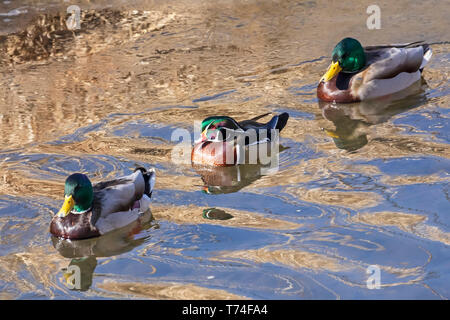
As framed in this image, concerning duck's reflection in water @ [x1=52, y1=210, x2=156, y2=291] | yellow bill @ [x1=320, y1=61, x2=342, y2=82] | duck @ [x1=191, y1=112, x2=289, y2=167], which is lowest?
duck's reflection in water @ [x1=52, y1=210, x2=156, y2=291]

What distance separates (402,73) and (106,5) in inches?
202

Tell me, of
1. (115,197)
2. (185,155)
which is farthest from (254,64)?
(115,197)

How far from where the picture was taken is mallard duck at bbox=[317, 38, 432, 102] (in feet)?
34.9

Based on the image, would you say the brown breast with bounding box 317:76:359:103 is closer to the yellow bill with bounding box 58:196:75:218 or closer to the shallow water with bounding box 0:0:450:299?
the shallow water with bounding box 0:0:450:299

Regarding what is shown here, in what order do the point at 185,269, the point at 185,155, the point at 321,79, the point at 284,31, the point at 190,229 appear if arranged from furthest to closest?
the point at 284,31 → the point at 321,79 → the point at 185,155 → the point at 190,229 → the point at 185,269

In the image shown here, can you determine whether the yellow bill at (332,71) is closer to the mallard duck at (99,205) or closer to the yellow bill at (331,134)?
the yellow bill at (331,134)

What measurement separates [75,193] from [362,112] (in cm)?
423

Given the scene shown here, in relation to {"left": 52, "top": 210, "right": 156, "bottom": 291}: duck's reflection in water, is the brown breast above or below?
above

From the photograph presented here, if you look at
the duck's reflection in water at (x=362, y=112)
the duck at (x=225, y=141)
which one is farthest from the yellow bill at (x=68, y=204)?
the duck's reflection in water at (x=362, y=112)

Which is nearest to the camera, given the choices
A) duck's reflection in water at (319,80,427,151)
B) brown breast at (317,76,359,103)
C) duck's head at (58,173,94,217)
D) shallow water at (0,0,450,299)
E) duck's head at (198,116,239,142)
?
shallow water at (0,0,450,299)

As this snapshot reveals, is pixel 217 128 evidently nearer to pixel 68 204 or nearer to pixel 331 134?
pixel 331 134

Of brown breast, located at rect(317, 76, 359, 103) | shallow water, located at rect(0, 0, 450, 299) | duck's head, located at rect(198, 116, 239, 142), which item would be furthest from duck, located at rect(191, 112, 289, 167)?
brown breast, located at rect(317, 76, 359, 103)
